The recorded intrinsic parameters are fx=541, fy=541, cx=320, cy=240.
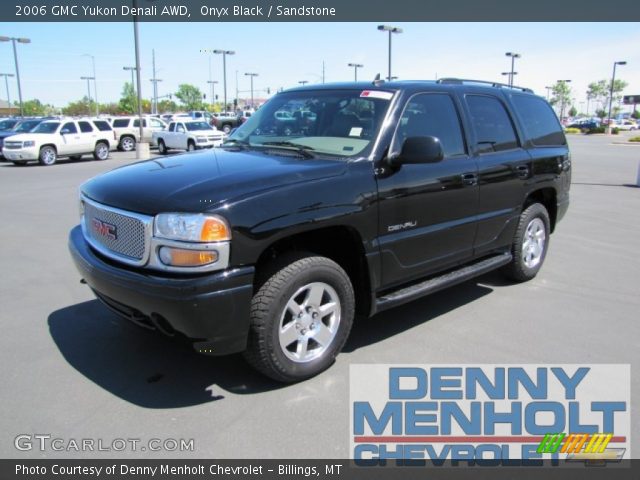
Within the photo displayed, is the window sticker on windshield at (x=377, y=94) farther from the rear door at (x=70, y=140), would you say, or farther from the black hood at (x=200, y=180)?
the rear door at (x=70, y=140)

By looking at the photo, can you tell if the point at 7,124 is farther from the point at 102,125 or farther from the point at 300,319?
the point at 300,319

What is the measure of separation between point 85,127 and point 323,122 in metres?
21.9

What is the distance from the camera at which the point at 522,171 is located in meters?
5.39

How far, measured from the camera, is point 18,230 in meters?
8.34

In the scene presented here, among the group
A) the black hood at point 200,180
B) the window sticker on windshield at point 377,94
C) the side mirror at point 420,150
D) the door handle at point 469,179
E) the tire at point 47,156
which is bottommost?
the tire at point 47,156

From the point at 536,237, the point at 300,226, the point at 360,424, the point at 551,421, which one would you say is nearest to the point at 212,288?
the point at 300,226

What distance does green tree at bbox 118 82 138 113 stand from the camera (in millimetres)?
104756

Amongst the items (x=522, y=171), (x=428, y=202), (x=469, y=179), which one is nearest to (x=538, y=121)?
(x=522, y=171)

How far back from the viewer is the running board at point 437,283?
13.2 feet

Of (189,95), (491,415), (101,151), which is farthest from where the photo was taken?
(189,95)

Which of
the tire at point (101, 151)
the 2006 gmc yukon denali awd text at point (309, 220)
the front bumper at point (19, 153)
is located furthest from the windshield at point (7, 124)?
the 2006 gmc yukon denali awd text at point (309, 220)

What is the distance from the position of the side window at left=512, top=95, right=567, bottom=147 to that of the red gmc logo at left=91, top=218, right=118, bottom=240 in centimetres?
417

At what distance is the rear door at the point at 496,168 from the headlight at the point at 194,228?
8.71 ft

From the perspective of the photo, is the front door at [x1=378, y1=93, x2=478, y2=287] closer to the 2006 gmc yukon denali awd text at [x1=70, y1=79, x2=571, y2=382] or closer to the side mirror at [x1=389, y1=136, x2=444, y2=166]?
the 2006 gmc yukon denali awd text at [x1=70, y1=79, x2=571, y2=382]
